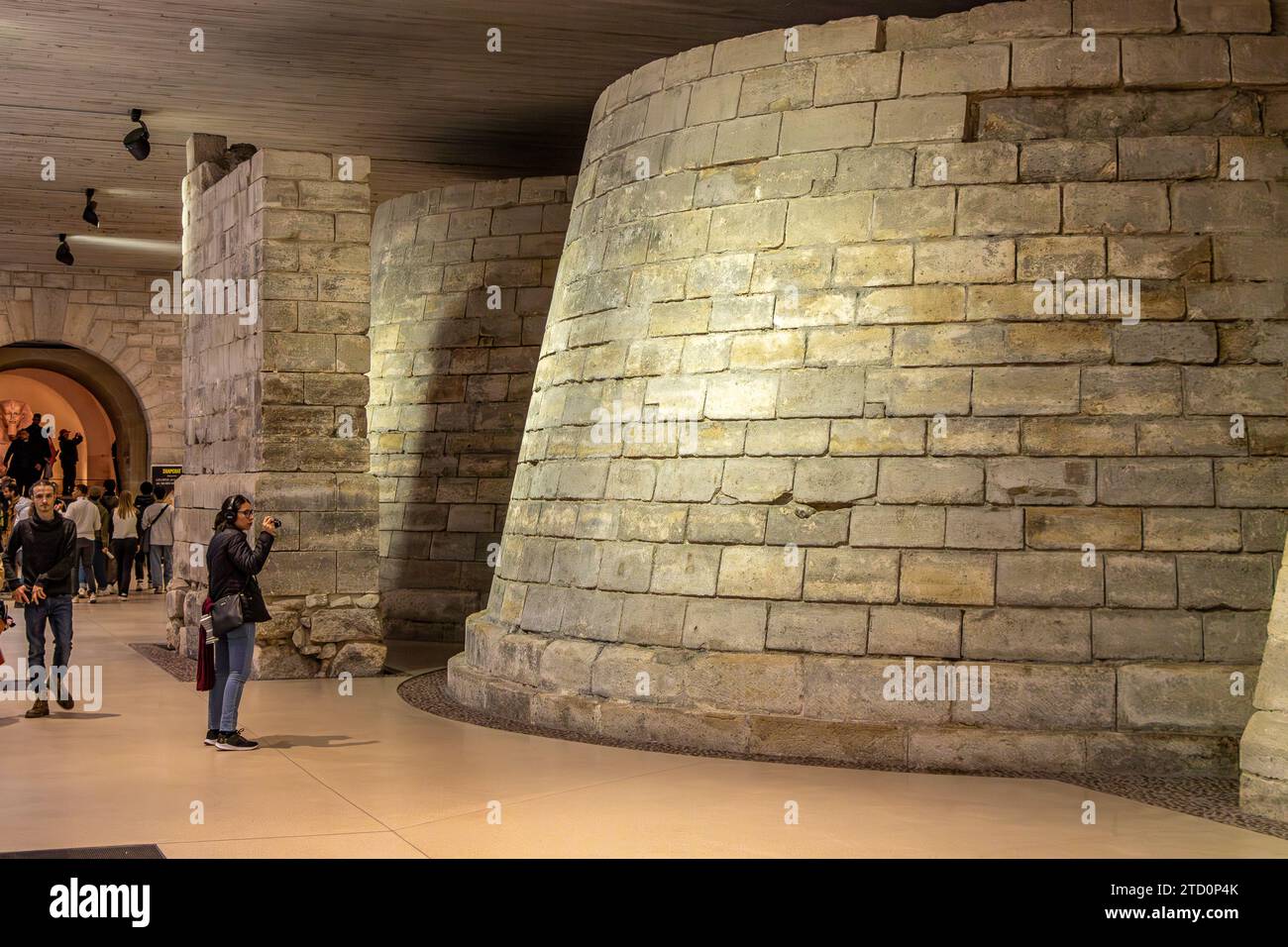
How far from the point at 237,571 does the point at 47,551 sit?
206 centimetres

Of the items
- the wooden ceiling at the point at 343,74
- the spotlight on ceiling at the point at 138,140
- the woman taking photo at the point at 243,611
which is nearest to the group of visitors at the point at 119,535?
the wooden ceiling at the point at 343,74

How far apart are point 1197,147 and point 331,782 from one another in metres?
6.07

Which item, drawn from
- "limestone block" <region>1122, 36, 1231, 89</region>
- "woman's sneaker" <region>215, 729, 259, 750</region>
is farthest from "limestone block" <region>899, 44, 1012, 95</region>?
"woman's sneaker" <region>215, 729, 259, 750</region>

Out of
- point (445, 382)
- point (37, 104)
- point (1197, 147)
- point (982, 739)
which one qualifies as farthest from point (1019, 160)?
point (37, 104)

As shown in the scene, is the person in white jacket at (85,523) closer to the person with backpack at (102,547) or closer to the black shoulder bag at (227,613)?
the person with backpack at (102,547)

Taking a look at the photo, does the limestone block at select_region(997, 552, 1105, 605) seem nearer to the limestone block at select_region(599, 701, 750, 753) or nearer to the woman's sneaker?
the limestone block at select_region(599, 701, 750, 753)

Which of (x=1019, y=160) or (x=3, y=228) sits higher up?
(x=3, y=228)

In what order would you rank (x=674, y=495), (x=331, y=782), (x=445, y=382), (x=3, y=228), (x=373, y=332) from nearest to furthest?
(x=331, y=782) → (x=674, y=495) → (x=445, y=382) → (x=373, y=332) → (x=3, y=228)

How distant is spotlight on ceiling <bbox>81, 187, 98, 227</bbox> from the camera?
16688mm

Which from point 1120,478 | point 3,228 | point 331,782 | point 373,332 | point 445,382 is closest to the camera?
point 331,782

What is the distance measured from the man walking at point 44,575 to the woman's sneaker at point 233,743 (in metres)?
1.86

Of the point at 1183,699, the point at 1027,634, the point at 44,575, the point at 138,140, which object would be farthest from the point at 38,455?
the point at 1183,699

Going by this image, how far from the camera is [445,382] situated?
609 inches

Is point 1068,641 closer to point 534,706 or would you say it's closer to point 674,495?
point 674,495
